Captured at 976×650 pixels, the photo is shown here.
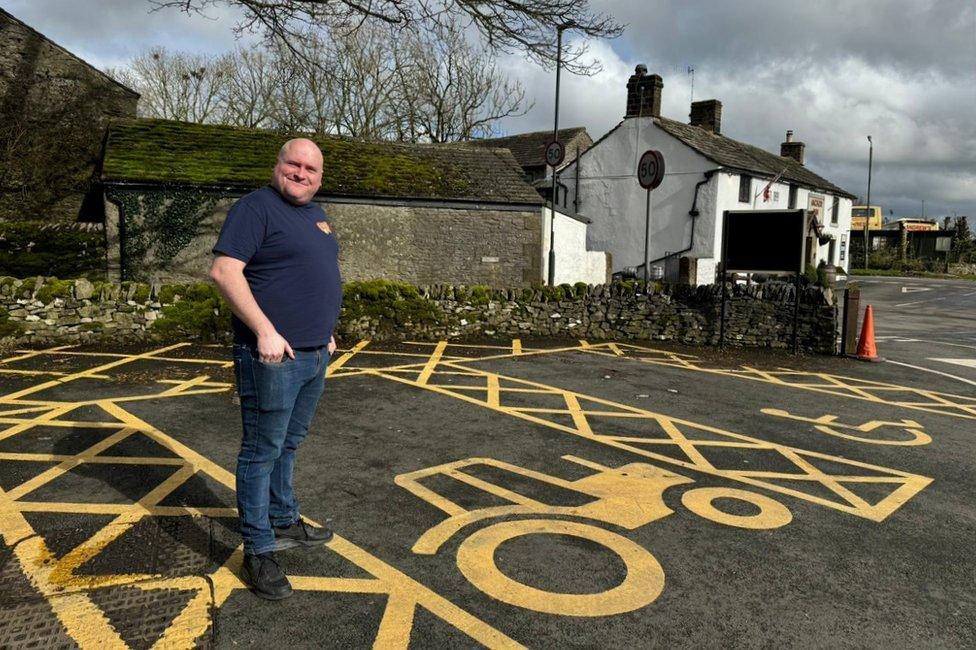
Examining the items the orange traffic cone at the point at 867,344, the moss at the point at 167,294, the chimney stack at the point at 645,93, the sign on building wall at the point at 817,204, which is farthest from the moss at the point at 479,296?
the sign on building wall at the point at 817,204

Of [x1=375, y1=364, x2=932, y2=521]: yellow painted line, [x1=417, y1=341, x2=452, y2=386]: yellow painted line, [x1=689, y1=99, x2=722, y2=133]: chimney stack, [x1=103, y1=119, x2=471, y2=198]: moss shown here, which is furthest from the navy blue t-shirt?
[x1=689, y1=99, x2=722, y2=133]: chimney stack

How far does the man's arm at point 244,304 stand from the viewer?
287 centimetres

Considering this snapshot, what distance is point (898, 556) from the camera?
3883 mm

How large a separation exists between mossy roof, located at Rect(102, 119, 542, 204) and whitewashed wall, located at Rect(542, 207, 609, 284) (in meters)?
2.60

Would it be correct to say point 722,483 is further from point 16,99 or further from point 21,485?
point 16,99

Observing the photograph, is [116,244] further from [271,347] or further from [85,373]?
[271,347]

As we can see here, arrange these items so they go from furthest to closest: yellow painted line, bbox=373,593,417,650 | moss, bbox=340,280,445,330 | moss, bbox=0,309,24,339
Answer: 1. moss, bbox=340,280,445,330
2. moss, bbox=0,309,24,339
3. yellow painted line, bbox=373,593,417,650

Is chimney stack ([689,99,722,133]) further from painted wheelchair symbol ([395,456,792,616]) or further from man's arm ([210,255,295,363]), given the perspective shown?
man's arm ([210,255,295,363])

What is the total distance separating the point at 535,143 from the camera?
40.9 m

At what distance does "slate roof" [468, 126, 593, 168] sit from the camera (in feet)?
128

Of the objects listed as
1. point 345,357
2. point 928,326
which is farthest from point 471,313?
point 928,326

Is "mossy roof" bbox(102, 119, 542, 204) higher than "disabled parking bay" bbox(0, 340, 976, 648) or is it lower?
higher

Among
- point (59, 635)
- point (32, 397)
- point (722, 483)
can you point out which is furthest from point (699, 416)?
point (32, 397)

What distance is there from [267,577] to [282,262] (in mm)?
1560
